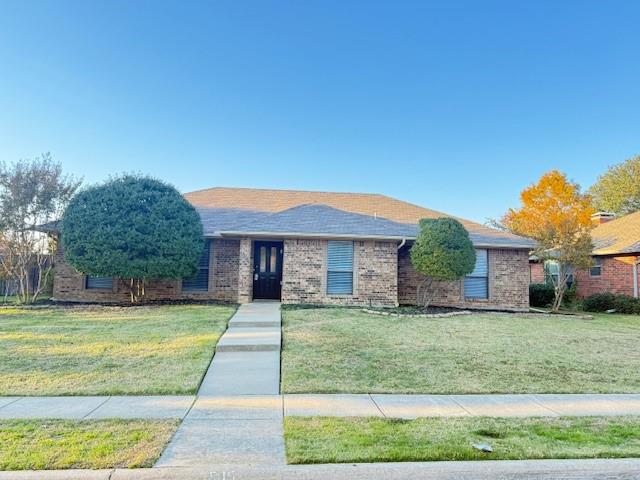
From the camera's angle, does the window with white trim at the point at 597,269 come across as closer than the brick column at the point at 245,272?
No

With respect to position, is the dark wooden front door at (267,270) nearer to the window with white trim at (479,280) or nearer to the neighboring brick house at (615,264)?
the window with white trim at (479,280)

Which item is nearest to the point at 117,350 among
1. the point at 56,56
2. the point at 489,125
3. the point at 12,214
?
the point at 12,214

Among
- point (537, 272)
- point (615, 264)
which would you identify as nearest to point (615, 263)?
point (615, 264)

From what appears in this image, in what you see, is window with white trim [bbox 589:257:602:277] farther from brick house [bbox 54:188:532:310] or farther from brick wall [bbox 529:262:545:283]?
brick house [bbox 54:188:532:310]

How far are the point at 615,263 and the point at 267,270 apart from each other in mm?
14407

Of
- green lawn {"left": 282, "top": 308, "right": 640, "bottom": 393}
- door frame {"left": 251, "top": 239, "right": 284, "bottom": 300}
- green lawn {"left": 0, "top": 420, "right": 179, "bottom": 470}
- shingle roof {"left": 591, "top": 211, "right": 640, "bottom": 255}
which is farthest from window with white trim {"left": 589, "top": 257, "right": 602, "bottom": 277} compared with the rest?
green lawn {"left": 0, "top": 420, "right": 179, "bottom": 470}

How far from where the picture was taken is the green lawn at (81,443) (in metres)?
3.06

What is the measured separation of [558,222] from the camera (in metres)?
14.3

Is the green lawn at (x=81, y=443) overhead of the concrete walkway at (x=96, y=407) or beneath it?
overhead

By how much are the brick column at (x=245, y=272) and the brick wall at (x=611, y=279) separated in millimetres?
14912

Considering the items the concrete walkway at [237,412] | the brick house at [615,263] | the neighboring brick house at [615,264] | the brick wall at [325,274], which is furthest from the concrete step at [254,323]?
the neighboring brick house at [615,264]

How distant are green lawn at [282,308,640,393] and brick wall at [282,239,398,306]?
1.80m

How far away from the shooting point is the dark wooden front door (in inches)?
534

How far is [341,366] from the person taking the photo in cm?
627
